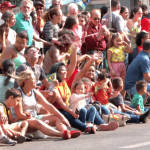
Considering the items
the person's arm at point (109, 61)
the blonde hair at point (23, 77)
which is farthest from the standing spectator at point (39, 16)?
the blonde hair at point (23, 77)

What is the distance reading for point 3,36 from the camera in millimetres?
8078

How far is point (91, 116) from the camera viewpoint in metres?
7.42

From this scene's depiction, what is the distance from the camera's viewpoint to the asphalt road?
5686 mm

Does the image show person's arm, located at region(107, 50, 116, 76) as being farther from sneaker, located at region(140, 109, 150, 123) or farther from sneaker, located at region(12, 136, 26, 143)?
sneaker, located at region(12, 136, 26, 143)

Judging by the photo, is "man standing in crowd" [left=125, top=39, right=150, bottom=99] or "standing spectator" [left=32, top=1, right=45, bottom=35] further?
"standing spectator" [left=32, top=1, right=45, bottom=35]

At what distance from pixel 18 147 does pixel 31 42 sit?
342 centimetres

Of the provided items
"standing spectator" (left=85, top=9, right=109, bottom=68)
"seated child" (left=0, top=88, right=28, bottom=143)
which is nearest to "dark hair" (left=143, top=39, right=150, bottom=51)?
Answer: "standing spectator" (left=85, top=9, right=109, bottom=68)

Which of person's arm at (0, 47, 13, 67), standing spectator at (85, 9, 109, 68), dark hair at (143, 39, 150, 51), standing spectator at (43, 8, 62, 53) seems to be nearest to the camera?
person's arm at (0, 47, 13, 67)

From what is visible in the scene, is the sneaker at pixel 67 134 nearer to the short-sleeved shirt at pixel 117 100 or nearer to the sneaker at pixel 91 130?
the sneaker at pixel 91 130

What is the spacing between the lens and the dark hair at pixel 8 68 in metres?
7.02

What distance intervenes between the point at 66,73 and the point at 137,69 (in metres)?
2.32

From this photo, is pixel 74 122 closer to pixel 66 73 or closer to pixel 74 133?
pixel 74 133

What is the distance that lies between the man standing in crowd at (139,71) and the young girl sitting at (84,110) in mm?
2142

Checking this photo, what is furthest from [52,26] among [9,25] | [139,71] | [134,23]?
[134,23]
